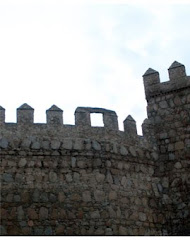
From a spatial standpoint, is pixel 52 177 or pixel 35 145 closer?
pixel 52 177

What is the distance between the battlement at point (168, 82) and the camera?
1016 cm

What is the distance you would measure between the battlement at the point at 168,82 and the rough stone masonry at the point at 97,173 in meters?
0.03

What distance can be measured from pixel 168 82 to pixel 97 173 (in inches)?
109

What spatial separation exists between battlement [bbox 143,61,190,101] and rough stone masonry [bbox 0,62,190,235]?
0.03 metres

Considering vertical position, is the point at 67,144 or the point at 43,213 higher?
the point at 67,144

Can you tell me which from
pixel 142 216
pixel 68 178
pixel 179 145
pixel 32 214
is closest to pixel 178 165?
pixel 179 145

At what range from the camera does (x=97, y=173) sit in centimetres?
899

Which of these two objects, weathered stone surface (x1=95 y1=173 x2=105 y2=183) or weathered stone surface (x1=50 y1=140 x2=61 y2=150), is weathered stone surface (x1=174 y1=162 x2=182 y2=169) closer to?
weathered stone surface (x1=95 y1=173 x2=105 y2=183)

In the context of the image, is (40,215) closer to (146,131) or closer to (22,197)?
(22,197)

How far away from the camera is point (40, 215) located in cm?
840

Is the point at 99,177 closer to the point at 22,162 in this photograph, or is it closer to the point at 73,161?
the point at 73,161

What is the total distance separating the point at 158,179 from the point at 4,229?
3.31 meters

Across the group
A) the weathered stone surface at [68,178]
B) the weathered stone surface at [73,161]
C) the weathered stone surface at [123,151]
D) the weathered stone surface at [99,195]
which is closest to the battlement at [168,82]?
the weathered stone surface at [123,151]

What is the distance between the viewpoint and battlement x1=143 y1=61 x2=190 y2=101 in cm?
1016
